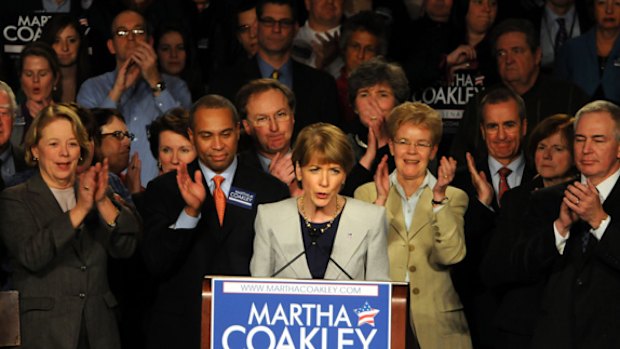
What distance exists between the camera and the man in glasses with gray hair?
7.58m

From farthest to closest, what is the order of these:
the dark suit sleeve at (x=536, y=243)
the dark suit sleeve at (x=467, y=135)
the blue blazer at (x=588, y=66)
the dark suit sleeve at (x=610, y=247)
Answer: the blue blazer at (x=588, y=66) < the dark suit sleeve at (x=467, y=135) < the dark suit sleeve at (x=536, y=243) < the dark suit sleeve at (x=610, y=247)

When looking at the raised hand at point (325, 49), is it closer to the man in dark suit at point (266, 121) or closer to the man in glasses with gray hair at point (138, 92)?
the man in glasses with gray hair at point (138, 92)

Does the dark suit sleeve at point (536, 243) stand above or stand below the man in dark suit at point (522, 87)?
below

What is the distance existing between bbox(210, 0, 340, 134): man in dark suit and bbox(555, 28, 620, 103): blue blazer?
1513 mm

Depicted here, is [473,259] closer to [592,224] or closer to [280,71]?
[592,224]

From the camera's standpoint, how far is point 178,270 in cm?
593

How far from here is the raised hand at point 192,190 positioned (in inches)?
221

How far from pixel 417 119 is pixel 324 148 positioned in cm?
79

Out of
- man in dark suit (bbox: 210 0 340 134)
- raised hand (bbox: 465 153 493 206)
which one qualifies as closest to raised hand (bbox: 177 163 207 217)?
raised hand (bbox: 465 153 493 206)

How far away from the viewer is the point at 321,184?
5242 millimetres

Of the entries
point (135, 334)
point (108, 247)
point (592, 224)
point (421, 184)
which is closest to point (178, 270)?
point (108, 247)

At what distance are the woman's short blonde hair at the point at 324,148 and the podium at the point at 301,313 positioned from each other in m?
0.72

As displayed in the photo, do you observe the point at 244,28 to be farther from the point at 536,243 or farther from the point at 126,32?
the point at 536,243

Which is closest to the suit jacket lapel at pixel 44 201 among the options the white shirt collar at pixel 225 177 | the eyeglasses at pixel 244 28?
the white shirt collar at pixel 225 177
